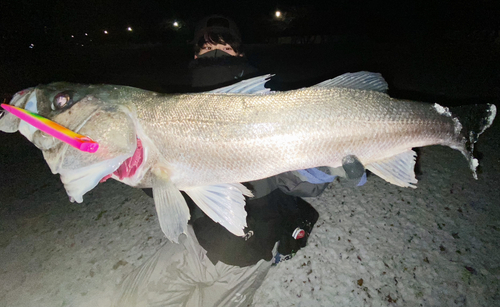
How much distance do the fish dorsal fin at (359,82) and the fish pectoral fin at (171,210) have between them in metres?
1.32

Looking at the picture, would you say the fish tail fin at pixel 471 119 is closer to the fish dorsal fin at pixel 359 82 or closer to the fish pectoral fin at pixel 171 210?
the fish dorsal fin at pixel 359 82

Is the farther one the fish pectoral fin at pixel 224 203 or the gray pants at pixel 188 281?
the gray pants at pixel 188 281

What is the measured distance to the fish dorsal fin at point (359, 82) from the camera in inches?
67.5

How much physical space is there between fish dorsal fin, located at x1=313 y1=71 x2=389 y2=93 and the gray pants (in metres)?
1.74

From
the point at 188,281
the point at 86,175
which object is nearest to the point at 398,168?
the point at 188,281

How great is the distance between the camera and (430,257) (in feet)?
7.05

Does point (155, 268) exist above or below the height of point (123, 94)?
below

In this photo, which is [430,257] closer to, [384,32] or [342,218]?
[342,218]

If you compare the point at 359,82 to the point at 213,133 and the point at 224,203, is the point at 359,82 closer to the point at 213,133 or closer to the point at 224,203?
the point at 213,133

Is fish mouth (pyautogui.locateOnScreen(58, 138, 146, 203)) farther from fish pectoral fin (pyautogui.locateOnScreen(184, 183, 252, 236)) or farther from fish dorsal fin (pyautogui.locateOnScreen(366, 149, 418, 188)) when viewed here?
fish dorsal fin (pyautogui.locateOnScreen(366, 149, 418, 188))

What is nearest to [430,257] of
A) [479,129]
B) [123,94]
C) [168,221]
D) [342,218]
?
[342,218]

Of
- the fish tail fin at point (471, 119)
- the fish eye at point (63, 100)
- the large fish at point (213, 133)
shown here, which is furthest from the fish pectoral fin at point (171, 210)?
the fish tail fin at point (471, 119)

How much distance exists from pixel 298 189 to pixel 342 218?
0.97 m

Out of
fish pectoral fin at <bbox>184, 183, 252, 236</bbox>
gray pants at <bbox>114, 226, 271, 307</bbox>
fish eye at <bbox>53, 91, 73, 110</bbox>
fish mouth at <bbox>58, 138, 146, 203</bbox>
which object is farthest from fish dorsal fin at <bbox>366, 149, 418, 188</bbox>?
fish eye at <bbox>53, 91, 73, 110</bbox>
